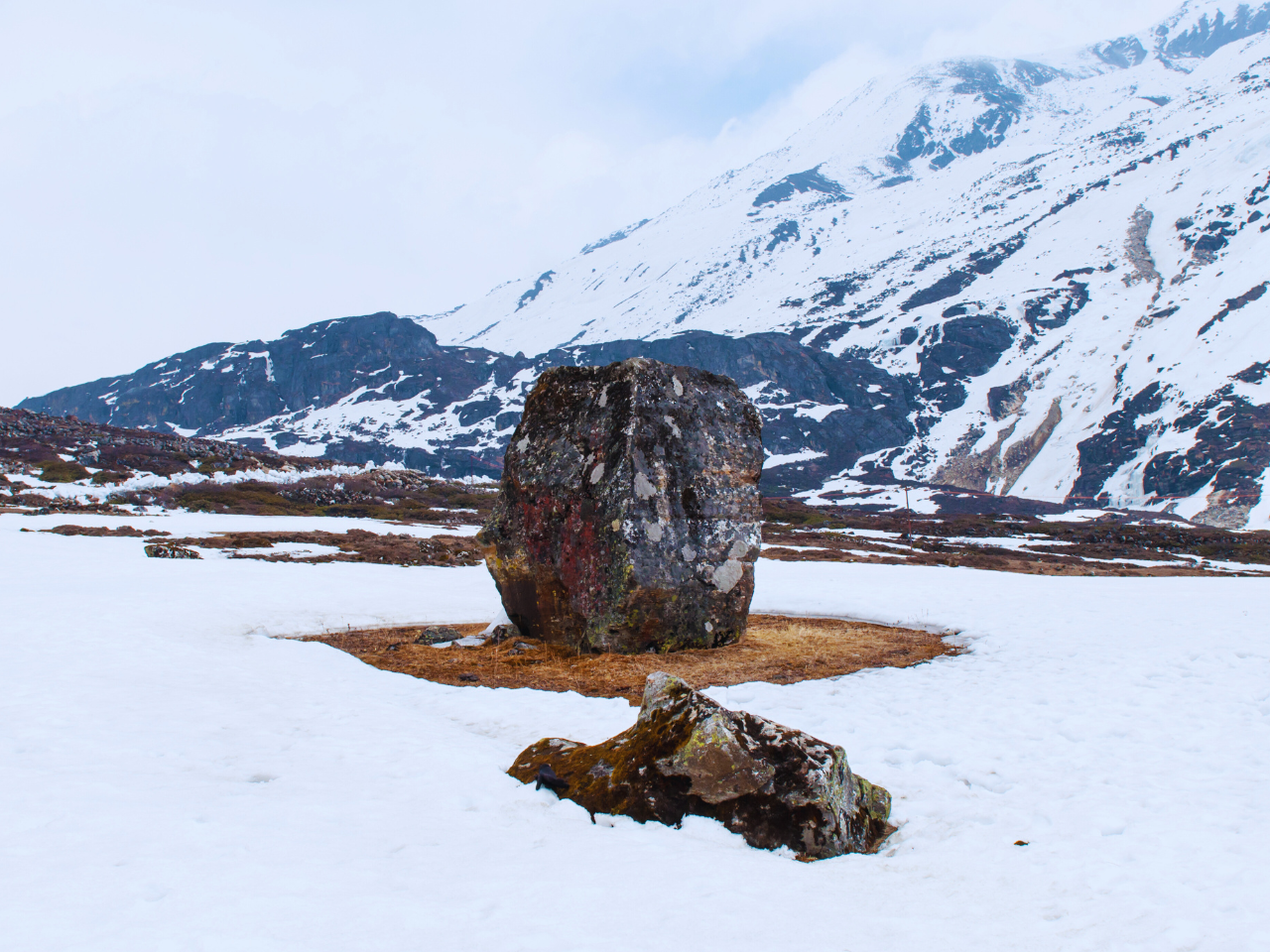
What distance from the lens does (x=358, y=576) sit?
18.5 metres

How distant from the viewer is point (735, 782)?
15.6ft

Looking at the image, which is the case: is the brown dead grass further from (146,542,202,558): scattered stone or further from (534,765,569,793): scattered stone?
(146,542,202,558): scattered stone

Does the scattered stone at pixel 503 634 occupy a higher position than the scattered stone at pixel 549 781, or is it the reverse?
the scattered stone at pixel 549 781

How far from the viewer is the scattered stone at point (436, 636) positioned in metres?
12.1

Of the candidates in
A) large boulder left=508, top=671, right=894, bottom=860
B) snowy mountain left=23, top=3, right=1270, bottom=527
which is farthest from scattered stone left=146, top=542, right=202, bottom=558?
snowy mountain left=23, top=3, right=1270, bottom=527

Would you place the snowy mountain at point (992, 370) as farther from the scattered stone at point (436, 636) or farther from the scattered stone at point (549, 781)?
the scattered stone at point (549, 781)

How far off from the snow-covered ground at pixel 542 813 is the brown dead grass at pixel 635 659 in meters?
0.74

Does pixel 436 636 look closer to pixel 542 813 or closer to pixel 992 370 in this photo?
pixel 542 813

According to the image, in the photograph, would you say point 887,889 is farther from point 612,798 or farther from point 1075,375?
point 1075,375

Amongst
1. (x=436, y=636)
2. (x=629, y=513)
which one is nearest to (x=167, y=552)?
(x=436, y=636)

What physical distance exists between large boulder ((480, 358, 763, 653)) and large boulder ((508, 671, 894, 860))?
5.81 meters

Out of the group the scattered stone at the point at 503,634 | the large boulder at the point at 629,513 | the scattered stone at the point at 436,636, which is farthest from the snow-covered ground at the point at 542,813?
the scattered stone at the point at 503,634

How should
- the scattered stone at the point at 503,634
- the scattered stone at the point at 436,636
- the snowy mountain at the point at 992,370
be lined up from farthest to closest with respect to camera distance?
the snowy mountain at the point at 992,370 < the scattered stone at the point at 503,634 < the scattered stone at the point at 436,636

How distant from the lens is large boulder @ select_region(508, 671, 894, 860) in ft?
15.1
